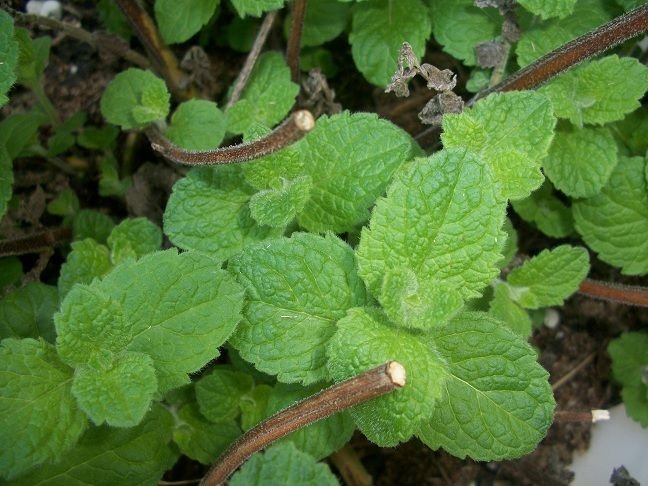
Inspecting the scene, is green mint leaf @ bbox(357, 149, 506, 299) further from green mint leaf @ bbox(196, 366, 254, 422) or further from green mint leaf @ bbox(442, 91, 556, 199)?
green mint leaf @ bbox(196, 366, 254, 422)

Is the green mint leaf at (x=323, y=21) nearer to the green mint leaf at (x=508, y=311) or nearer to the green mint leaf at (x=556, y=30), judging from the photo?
the green mint leaf at (x=556, y=30)

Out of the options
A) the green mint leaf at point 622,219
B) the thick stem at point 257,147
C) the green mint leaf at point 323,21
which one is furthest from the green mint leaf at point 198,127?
the green mint leaf at point 622,219

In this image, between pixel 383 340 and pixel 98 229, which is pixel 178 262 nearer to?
pixel 383 340

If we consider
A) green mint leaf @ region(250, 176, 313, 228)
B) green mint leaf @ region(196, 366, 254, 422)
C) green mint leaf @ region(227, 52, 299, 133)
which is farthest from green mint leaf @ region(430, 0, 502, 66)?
green mint leaf @ region(196, 366, 254, 422)

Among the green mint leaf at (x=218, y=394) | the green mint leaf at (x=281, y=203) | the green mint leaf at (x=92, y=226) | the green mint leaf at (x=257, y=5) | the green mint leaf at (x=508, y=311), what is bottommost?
the green mint leaf at (x=218, y=394)

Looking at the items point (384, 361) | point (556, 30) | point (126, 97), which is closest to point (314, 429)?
point (384, 361)

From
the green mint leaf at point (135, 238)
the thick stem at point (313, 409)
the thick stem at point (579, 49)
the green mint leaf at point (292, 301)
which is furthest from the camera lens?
the green mint leaf at point (135, 238)
